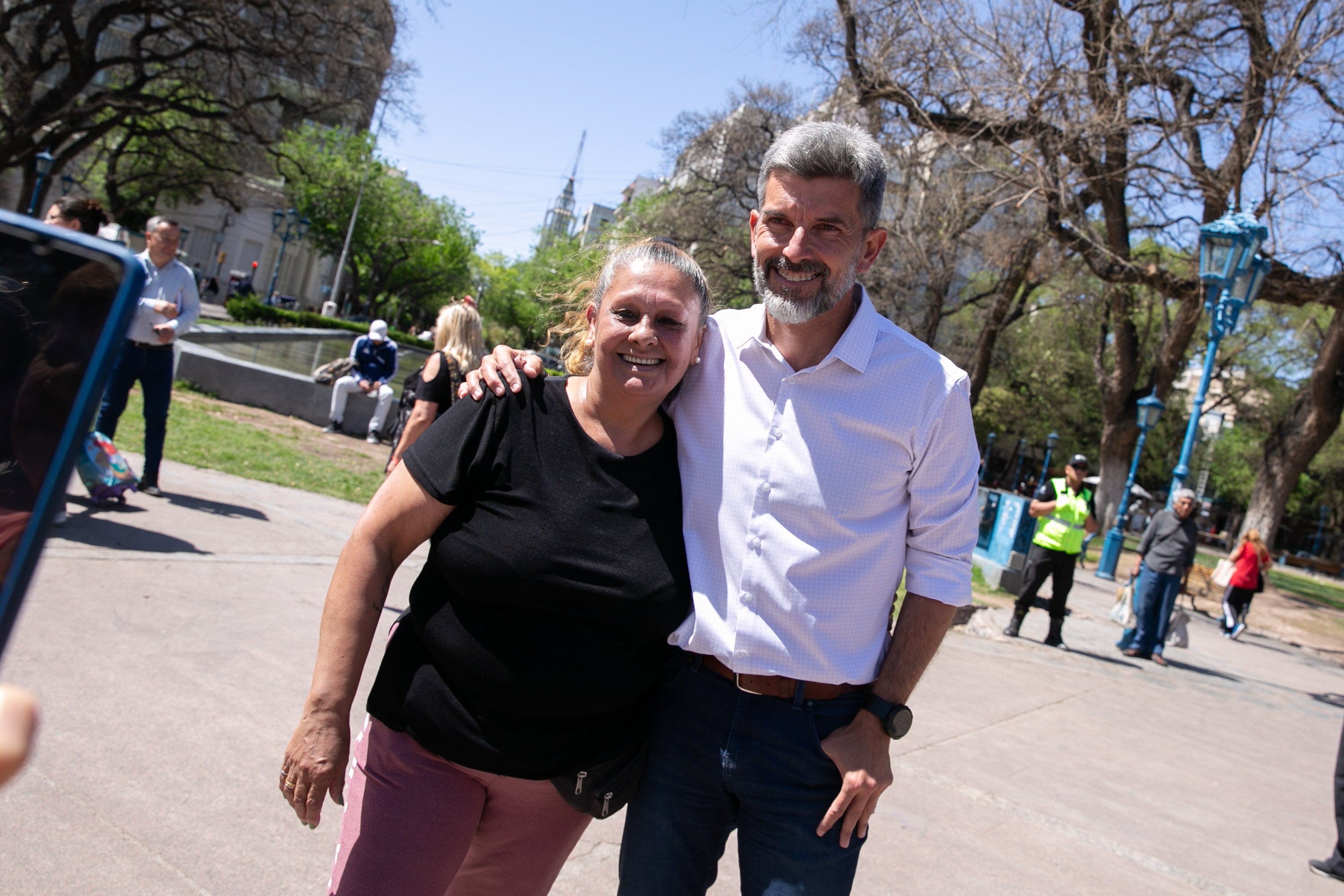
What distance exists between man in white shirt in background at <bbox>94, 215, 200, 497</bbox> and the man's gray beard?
5861mm

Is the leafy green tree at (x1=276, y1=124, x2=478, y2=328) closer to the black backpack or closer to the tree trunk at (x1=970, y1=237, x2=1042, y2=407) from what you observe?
the tree trunk at (x1=970, y1=237, x2=1042, y2=407)

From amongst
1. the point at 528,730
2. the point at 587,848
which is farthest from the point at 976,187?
the point at 528,730

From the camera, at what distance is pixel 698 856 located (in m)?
2.13

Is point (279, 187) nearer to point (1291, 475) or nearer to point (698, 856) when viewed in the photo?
point (1291, 475)

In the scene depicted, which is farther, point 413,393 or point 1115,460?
point 1115,460

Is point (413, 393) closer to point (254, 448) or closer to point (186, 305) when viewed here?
→ point (186, 305)

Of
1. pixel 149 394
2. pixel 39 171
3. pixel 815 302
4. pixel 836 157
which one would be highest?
pixel 39 171

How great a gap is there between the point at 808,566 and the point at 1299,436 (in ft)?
72.3

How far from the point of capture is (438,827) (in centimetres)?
199

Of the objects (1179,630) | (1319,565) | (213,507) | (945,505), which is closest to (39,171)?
(213,507)

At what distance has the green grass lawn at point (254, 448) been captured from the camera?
8.88 m

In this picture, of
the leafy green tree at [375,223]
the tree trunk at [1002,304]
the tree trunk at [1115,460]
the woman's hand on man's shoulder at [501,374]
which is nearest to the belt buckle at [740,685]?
the woman's hand on man's shoulder at [501,374]

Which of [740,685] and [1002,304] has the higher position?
[1002,304]

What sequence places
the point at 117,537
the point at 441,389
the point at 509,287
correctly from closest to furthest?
1. the point at 441,389
2. the point at 117,537
3. the point at 509,287
